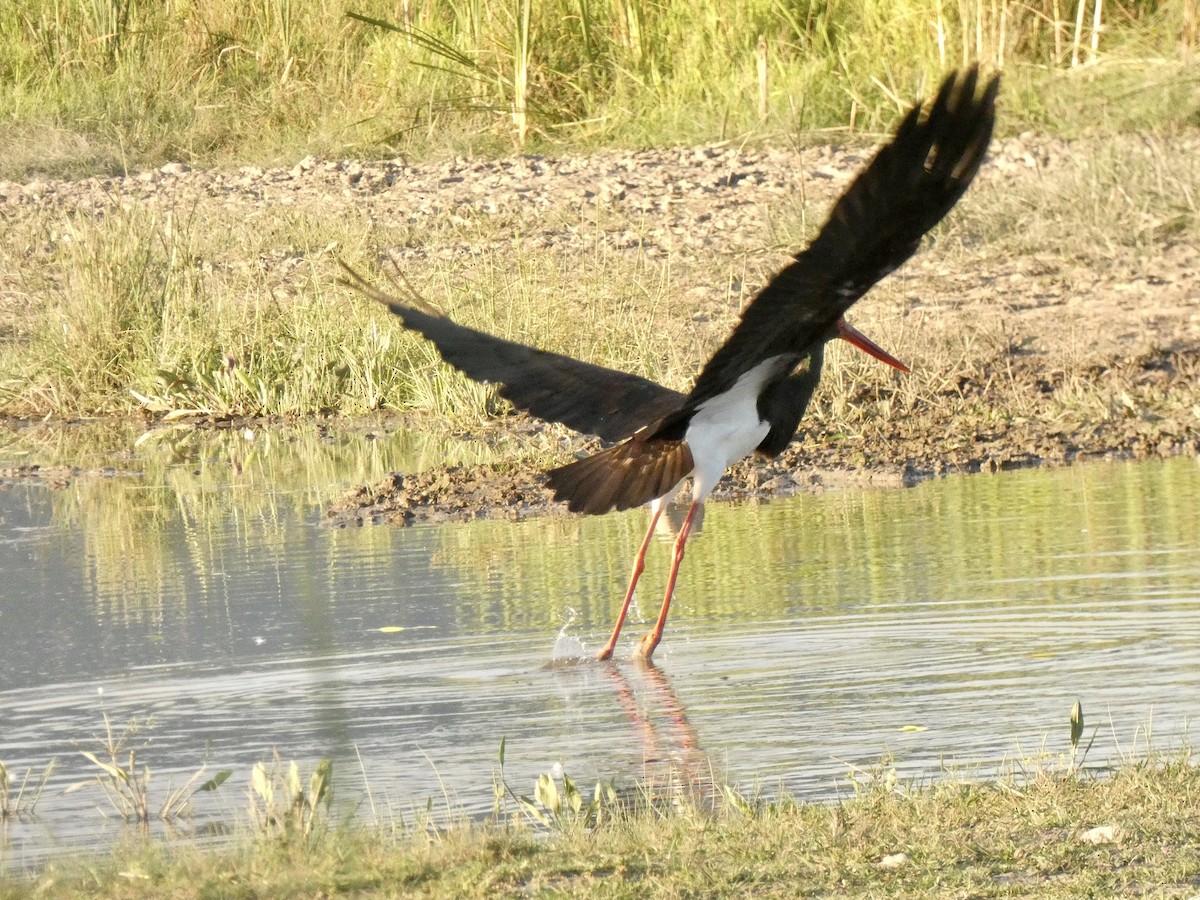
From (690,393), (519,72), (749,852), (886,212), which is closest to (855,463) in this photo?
(690,393)

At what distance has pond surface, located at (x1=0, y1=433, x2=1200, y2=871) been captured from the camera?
4.48 metres

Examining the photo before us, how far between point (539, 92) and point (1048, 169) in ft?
13.9

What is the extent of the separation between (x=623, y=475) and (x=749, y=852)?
2.40 m

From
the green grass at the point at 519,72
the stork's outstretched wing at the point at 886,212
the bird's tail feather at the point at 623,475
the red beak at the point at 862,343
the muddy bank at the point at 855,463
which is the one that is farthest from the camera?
the green grass at the point at 519,72

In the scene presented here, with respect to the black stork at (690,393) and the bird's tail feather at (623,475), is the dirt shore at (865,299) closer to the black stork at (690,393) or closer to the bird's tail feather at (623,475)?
the black stork at (690,393)

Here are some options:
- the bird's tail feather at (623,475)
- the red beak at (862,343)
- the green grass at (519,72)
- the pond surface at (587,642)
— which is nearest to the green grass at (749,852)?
the pond surface at (587,642)

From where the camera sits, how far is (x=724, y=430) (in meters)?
5.98

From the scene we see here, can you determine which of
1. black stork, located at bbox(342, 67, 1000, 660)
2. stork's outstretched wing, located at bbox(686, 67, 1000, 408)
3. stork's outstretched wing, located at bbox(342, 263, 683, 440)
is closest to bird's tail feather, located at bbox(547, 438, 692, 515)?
black stork, located at bbox(342, 67, 1000, 660)

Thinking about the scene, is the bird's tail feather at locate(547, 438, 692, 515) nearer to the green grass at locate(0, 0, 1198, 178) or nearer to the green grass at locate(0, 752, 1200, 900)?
the green grass at locate(0, 752, 1200, 900)

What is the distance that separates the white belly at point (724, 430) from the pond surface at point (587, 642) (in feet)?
1.56

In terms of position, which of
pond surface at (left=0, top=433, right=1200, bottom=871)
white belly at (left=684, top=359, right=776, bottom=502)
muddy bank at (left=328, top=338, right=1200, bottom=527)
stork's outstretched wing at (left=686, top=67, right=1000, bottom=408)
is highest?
stork's outstretched wing at (left=686, top=67, right=1000, bottom=408)

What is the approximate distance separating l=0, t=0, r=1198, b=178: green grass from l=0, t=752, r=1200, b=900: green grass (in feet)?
31.5

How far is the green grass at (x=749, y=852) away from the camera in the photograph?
3.39 meters

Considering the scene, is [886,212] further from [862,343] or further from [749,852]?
[862,343]
